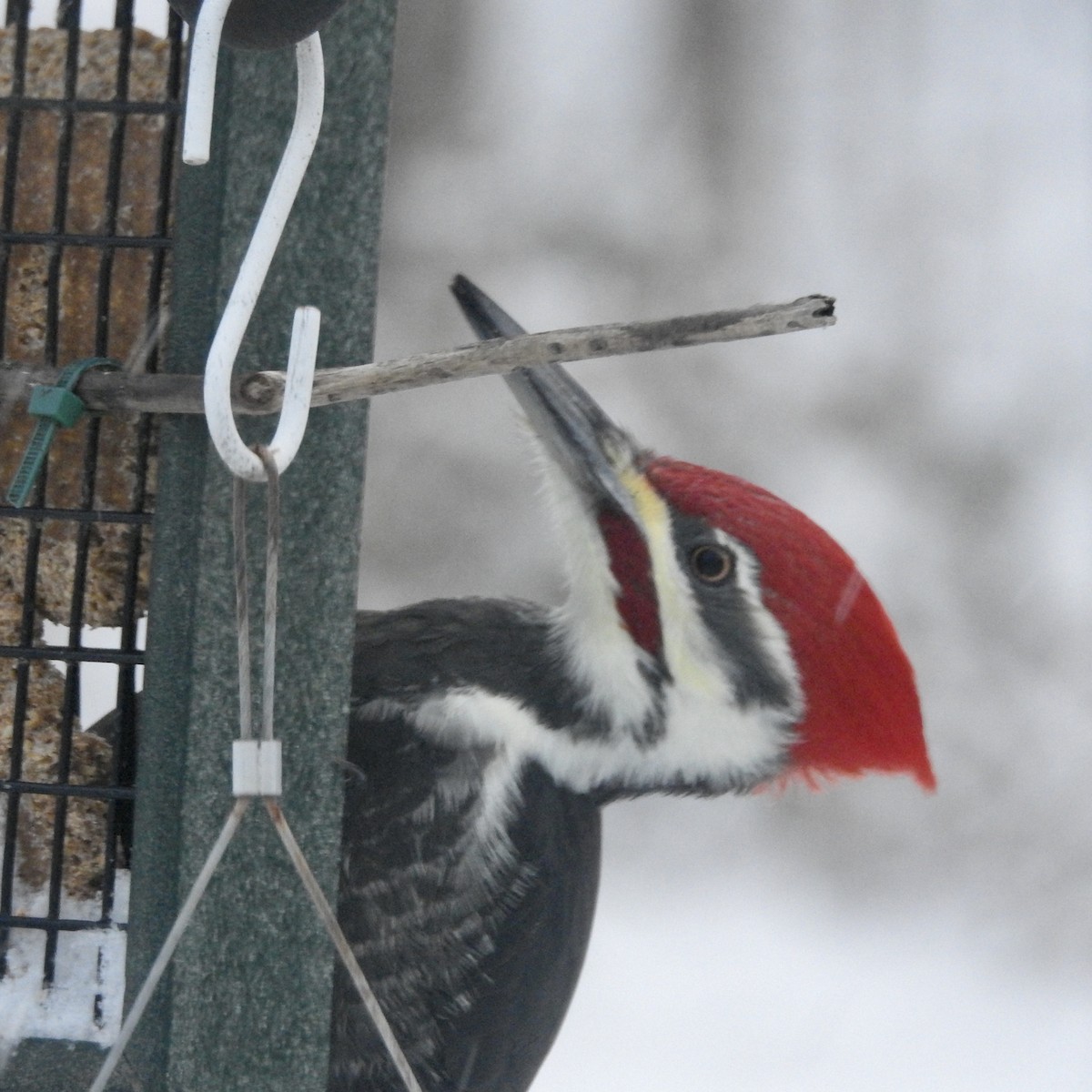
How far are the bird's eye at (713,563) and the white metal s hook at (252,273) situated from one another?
0.61 m

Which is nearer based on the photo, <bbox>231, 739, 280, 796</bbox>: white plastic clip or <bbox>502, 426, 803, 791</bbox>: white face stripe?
<bbox>231, 739, 280, 796</bbox>: white plastic clip

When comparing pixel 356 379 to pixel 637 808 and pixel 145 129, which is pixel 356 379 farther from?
pixel 637 808

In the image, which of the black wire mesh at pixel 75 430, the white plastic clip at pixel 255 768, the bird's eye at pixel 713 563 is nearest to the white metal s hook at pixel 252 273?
the white plastic clip at pixel 255 768

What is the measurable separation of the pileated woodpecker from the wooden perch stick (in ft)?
1.32

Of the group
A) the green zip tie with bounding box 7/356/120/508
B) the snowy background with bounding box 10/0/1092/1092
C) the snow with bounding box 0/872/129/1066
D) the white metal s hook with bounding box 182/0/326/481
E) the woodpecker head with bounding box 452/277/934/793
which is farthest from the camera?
the snowy background with bounding box 10/0/1092/1092

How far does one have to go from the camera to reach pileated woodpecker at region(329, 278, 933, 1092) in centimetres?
133

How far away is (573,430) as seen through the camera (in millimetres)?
1392

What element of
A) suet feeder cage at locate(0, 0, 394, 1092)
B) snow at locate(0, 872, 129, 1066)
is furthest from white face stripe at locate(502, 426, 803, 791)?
snow at locate(0, 872, 129, 1066)

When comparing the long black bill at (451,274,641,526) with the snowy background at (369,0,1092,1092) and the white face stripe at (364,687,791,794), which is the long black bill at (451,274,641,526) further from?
the snowy background at (369,0,1092,1092)

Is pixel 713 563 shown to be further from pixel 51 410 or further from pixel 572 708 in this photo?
pixel 51 410

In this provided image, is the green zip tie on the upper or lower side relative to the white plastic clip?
upper

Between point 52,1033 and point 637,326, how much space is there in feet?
2.99

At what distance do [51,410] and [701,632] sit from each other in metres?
0.69

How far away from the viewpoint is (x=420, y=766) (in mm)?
1324
